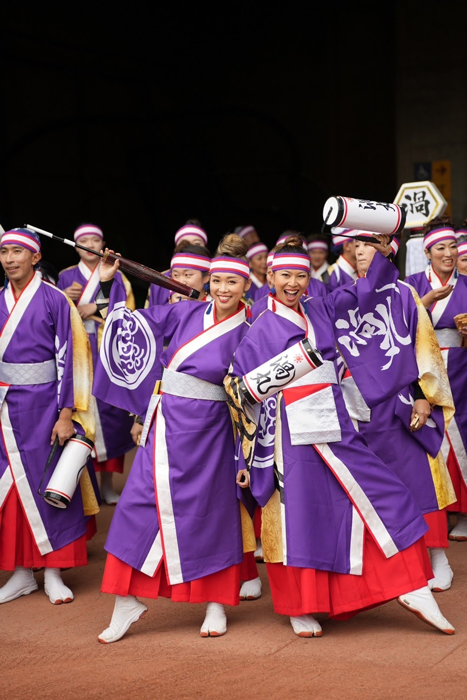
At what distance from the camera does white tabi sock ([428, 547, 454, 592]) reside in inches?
173

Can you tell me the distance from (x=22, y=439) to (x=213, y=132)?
10025 mm

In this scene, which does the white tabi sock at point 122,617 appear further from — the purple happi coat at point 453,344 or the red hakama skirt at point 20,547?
the purple happi coat at point 453,344

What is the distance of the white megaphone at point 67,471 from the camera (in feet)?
14.5

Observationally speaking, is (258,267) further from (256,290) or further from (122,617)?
(122,617)

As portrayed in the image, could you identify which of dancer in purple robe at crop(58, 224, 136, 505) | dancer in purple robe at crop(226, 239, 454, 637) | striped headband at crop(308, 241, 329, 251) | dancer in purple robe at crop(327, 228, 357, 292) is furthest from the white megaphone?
striped headband at crop(308, 241, 329, 251)

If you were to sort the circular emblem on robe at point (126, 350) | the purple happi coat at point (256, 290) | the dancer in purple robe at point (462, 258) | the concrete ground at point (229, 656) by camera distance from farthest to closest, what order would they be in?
1. the purple happi coat at point (256, 290)
2. the dancer in purple robe at point (462, 258)
3. the circular emblem on robe at point (126, 350)
4. the concrete ground at point (229, 656)

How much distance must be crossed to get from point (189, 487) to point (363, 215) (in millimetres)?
1294

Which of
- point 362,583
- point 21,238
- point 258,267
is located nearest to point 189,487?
point 362,583

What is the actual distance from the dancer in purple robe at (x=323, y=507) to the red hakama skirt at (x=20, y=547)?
1136 mm

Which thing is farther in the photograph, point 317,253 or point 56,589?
point 317,253

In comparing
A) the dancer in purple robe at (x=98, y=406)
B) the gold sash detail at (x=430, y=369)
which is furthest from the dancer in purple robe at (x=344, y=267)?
the gold sash detail at (x=430, y=369)

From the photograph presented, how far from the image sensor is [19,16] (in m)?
11.1

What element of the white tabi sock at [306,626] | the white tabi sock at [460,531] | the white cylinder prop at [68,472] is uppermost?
the white cylinder prop at [68,472]

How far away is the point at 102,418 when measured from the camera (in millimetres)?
6449
